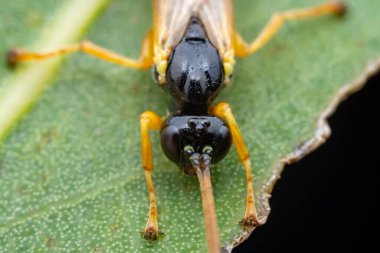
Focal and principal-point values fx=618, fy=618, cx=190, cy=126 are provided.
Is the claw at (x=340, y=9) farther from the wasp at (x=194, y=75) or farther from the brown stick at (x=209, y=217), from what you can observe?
the brown stick at (x=209, y=217)

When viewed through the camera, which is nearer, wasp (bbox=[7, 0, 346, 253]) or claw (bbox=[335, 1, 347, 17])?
wasp (bbox=[7, 0, 346, 253])

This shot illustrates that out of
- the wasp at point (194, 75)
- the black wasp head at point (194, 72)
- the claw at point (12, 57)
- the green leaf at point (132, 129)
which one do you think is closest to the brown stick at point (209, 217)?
the wasp at point (194, 75)

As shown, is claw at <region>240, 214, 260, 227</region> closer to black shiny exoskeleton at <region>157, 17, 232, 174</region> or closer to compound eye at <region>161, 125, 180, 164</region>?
black shiny exoskeleton at <region>157, 17, 232, 174</region>

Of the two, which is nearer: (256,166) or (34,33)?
(256,166)

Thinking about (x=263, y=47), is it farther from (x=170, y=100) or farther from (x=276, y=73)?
(x=170, y=100)

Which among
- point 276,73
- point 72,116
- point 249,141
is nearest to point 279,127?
point 249,141

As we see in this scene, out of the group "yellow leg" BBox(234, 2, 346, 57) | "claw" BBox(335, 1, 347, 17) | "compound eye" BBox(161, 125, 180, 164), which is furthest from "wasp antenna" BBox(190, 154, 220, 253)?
"claw" BBox(335, 1, 347, 17)
